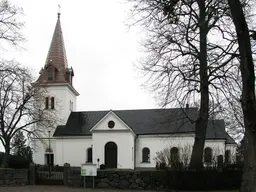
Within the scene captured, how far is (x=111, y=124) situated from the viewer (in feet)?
160

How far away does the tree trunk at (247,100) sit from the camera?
11.9m

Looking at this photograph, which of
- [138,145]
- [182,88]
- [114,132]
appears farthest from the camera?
[138,145]

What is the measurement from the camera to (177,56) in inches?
888

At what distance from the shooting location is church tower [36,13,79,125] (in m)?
56.2

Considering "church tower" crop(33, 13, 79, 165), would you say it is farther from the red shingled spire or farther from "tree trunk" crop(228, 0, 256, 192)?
"tree trunk" crop(228, 0, 256, 192)

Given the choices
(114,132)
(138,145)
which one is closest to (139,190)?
(114,132)

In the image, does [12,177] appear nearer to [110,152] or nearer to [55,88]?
[110,152]

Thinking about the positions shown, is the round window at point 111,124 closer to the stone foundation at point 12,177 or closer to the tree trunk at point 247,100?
the stone foundation at point 12,177

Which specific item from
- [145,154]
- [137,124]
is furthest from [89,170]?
[137,124]

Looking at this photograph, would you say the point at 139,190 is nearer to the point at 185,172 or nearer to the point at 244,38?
the point at 185,172

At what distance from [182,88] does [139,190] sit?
20.8ft

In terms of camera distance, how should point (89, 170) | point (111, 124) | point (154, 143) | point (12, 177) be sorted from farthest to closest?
1. point (154, 143)
2. point (111, 124)
3. point (12, 177)
4. point (89, 170)

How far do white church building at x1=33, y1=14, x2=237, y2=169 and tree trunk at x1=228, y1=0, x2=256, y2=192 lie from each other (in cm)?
3234

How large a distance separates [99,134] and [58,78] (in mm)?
13011
